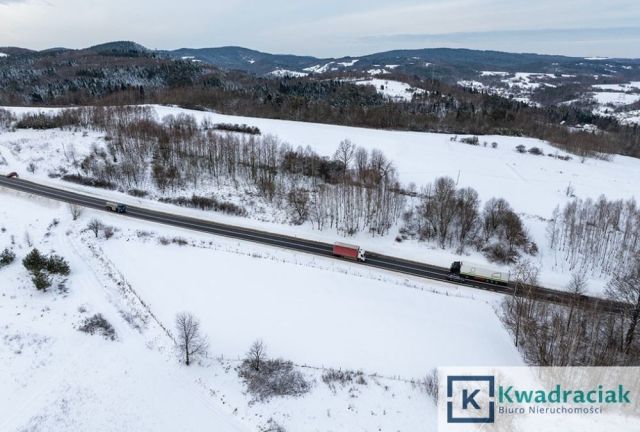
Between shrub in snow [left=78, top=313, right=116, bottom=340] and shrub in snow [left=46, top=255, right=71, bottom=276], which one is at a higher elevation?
shrub in snow [left=46, top=255, right=71, bottom=276]

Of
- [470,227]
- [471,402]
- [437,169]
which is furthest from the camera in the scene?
[437,169]

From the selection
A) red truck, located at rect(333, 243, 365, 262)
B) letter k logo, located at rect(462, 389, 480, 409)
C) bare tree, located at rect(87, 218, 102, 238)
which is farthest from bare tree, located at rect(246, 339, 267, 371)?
bare tree, located at rect(87, 218, 102, 238)

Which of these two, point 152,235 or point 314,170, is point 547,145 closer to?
point 314,170

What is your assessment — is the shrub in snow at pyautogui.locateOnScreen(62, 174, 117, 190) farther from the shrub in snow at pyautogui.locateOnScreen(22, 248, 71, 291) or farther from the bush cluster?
the shrub in snow at pyautogui.locateOnScreen(22, 248, 71, 291)

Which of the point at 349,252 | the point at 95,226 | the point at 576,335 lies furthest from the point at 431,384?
the point at 95,226

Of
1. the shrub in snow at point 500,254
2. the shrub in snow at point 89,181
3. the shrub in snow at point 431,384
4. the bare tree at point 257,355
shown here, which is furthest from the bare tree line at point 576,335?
the shrub in snow at point 89,181

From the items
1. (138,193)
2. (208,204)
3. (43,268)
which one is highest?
(138,193)

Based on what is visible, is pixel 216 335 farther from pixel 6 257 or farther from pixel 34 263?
pixel 6 257

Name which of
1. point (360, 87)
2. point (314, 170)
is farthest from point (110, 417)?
point (360, 87)
